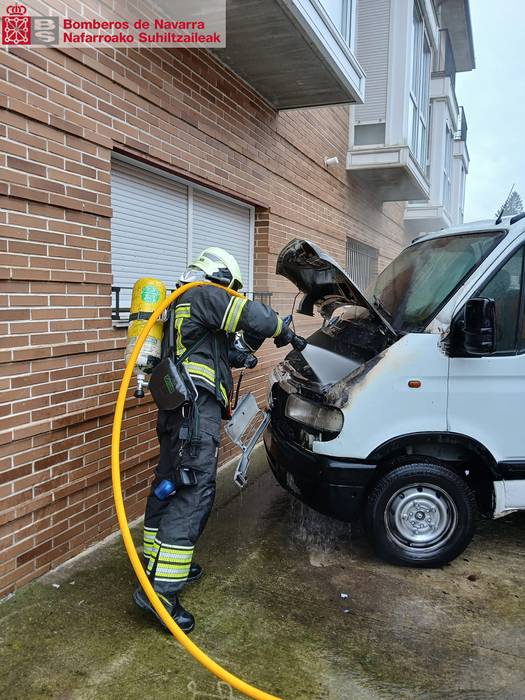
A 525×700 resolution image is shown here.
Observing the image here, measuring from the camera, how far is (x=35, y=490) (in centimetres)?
315

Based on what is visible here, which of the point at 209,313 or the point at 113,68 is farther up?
the point at 113,68

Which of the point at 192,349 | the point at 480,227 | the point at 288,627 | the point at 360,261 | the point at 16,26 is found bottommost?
the point at 288,627

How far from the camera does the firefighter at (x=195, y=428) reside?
2834mm

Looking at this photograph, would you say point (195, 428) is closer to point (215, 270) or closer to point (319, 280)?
point (215, 270)

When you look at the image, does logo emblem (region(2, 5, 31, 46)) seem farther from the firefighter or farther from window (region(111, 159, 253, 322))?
the firefighter

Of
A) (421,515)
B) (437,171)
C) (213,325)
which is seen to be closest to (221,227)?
(213,325)

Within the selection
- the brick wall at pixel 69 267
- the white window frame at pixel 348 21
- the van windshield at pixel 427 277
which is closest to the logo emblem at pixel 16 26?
the brick wall at pixel 69 267

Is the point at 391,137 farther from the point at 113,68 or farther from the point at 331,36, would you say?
the point at 113,68

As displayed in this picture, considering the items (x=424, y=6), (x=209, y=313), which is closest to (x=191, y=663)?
(x=209, y=313)

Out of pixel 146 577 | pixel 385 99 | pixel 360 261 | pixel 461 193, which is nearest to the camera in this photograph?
pixel 146 577

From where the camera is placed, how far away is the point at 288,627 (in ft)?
9.39

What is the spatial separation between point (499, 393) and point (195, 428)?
1899 millimetres

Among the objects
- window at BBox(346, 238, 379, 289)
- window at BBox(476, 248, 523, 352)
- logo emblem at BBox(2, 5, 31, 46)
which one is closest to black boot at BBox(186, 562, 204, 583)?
window at BBox(476, 248, 523, 352)

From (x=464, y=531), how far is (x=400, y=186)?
8160mm
